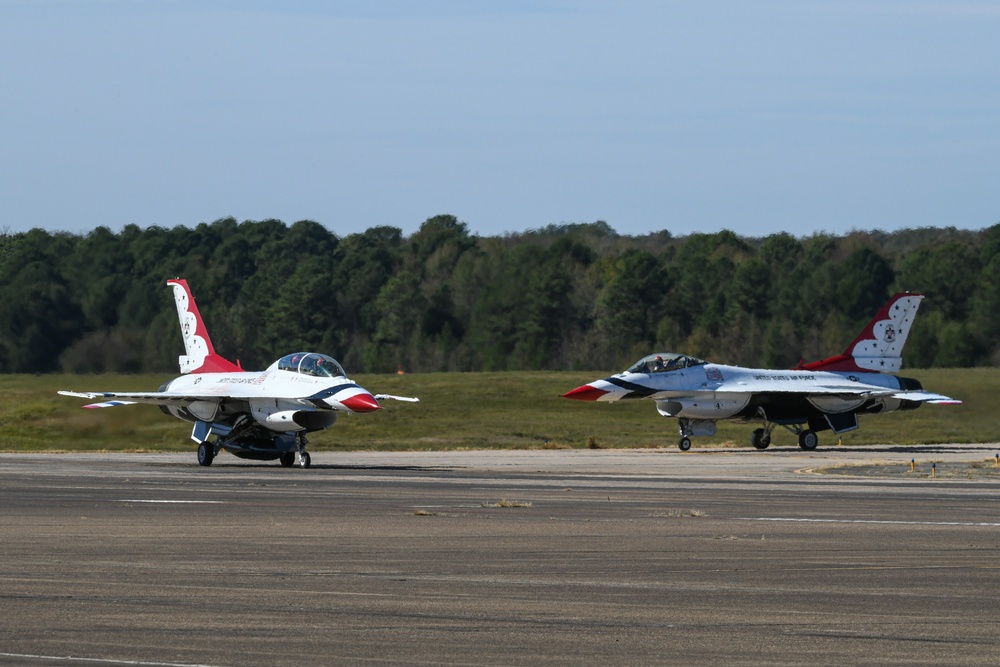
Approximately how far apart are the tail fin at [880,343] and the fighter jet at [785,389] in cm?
3

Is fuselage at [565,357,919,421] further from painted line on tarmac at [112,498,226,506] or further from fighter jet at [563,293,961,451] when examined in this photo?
Result: painted line on tarmac at [112,498,226,506]

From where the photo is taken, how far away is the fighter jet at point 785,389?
4303cm

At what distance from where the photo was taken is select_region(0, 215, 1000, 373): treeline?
78.8 m

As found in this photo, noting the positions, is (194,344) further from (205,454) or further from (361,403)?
(361,403)

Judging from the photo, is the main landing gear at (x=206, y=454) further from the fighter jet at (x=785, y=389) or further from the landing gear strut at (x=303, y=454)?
the fighter jet at (x=785, y=389)

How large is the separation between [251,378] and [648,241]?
288 feet

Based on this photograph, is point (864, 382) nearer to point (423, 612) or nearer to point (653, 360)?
point (653, 360)

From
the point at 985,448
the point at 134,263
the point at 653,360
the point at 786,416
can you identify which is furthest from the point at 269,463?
the point at 134,263

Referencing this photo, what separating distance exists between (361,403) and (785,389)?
1738cm

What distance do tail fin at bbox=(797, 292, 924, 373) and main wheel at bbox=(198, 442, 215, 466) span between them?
2083 cm

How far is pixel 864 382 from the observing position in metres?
46.4

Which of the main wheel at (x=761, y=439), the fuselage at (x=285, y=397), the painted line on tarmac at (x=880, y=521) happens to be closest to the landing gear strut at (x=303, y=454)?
the fuselage at (x=285, y=397)

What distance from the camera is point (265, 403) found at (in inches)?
1314

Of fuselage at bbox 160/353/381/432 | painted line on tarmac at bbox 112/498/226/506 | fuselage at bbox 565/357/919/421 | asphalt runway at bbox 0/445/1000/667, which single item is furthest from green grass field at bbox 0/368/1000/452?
painted line on tarmac at bbox 112/498/226/506
